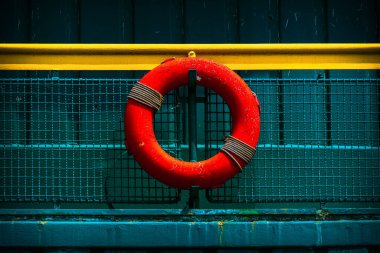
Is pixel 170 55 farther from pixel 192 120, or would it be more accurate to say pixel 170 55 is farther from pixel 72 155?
pixel 72 155

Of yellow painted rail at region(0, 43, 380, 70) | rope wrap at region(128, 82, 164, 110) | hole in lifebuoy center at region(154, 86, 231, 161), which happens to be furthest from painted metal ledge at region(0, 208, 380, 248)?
yellow painted rail at region(0, 43, 380, 70)

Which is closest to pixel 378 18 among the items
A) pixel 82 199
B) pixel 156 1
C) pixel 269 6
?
pixel 269 6

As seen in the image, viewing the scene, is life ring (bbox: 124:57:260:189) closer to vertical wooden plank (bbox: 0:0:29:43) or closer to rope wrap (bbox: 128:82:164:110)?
rope wrap (bbox: 128:82:164:110)

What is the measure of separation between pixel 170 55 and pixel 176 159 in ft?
1.96

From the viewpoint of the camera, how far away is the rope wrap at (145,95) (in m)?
2.72

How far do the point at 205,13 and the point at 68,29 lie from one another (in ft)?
3.95

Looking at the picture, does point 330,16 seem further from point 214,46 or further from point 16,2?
point 16,2

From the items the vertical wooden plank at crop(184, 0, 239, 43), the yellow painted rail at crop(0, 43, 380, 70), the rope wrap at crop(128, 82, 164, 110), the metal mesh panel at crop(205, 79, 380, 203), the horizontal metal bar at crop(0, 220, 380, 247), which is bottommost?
the horizontal metal bar at crop(0, 220, 380, 247)

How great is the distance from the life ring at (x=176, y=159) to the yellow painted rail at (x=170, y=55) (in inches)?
3.7

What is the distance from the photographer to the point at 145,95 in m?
2.73

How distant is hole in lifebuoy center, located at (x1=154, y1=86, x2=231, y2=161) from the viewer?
111 inches

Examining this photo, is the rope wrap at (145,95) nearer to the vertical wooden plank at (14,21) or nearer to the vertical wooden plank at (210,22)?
the vertical wooden plank at (210,22)

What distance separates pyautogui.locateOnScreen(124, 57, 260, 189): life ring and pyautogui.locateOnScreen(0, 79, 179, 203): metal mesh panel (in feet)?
0.51

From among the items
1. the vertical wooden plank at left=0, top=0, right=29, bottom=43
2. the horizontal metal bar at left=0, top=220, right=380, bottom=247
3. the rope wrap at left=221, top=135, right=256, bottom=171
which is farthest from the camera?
the vertical wooden plank at left=0, top=0, right=29, bottom=43
